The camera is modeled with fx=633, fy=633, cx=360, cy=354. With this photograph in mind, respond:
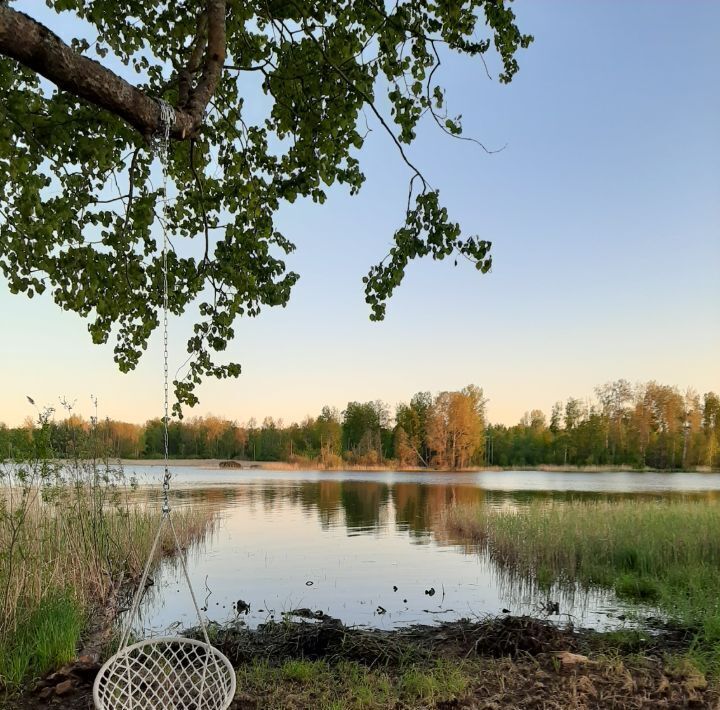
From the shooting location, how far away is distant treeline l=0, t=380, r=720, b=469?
177ft

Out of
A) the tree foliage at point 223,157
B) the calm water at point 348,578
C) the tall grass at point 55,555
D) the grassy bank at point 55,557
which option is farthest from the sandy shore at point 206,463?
the tree foliage at point 223,157

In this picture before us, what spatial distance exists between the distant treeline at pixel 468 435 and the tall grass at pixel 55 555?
124 feet

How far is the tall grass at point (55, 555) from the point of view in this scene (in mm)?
4348

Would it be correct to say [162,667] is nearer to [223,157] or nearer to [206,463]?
[223,157]

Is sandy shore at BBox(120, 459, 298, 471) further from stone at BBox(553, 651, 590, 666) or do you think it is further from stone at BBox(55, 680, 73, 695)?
stone at BBox(55, 680, 73, 695)

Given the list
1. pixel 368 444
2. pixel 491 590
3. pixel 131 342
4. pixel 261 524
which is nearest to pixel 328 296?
pixel 261 524

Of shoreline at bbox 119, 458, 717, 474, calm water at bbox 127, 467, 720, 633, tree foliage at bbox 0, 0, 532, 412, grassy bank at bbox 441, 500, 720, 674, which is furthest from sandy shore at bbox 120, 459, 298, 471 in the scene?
tree foliage at bbox 0, 0, 532, 412

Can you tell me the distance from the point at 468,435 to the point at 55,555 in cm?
5283

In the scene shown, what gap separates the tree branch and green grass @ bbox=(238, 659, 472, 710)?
11.2ft

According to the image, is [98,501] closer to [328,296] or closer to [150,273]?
[150,273]

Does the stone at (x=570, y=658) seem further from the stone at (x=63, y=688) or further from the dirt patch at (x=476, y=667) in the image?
the stone at (x=63, y=688)

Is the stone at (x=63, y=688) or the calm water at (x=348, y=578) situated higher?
the stone at (x=63, y=688)

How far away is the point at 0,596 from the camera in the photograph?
14.9 feet

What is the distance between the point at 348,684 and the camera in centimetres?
412
